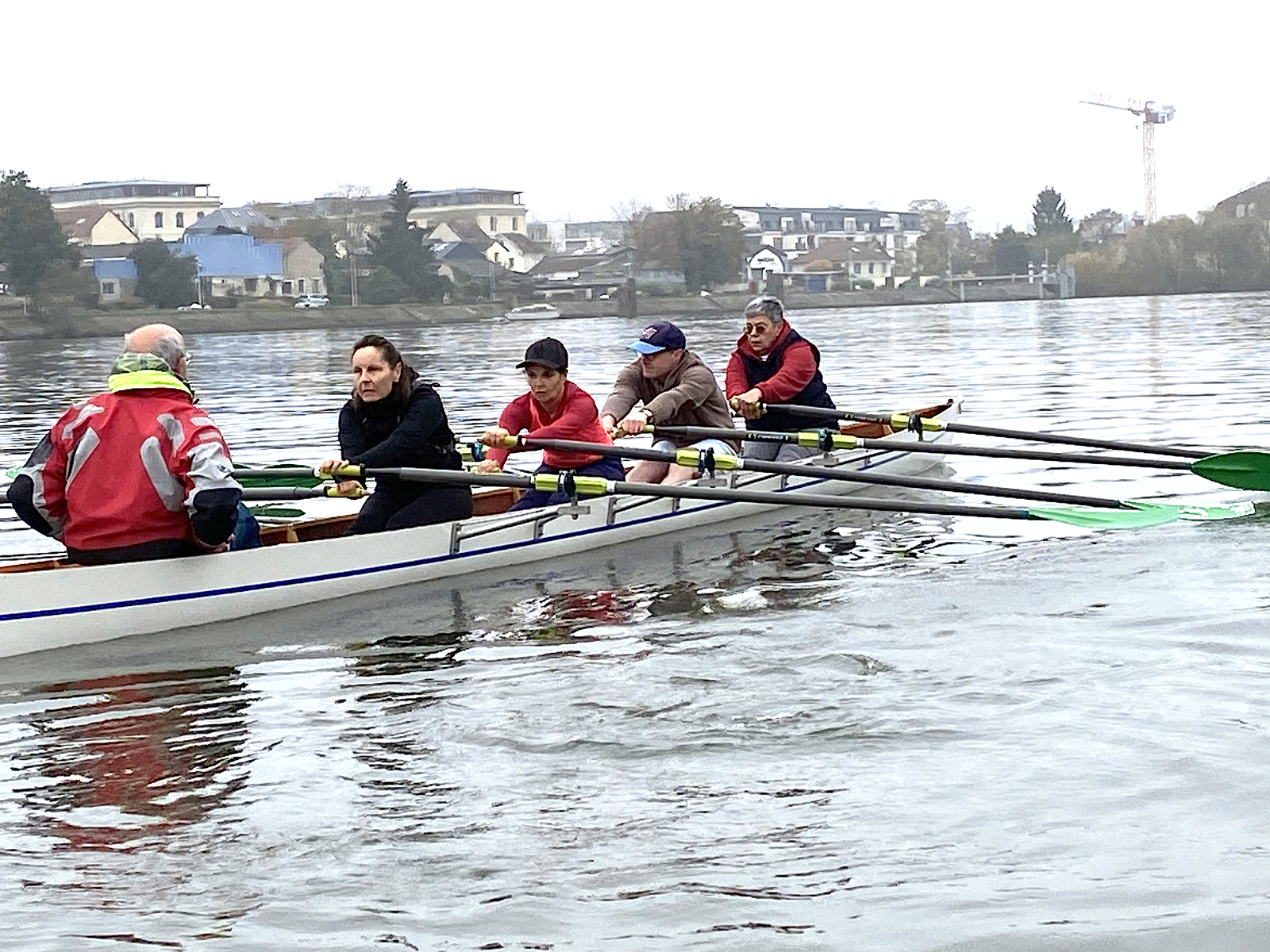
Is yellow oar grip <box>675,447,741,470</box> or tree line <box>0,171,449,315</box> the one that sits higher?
tree line <box>0,171,449,315</box>

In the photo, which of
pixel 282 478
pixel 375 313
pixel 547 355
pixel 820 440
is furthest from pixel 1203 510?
pixel 375 313

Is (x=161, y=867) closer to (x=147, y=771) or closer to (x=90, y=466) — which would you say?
(x=147, y=771)

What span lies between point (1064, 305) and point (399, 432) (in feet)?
320

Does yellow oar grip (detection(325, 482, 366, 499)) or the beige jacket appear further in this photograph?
the beige jacket

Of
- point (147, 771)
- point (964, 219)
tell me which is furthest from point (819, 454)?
point (964, 219)

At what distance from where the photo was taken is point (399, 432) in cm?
1002

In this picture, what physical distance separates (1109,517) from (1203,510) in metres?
0.87

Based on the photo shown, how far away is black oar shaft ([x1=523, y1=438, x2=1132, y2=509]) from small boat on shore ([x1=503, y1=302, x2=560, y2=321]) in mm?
87974

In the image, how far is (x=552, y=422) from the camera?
11727 millimetres

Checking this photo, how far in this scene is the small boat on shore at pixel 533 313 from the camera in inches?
3932

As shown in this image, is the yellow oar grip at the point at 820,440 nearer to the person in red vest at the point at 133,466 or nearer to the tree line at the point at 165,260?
the person in red vest at the point at 133,466

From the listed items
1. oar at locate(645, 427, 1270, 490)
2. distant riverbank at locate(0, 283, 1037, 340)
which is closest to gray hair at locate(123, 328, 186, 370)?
oar at locate(645, 427, 1270, 490)

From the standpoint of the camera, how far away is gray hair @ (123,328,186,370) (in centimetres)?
822

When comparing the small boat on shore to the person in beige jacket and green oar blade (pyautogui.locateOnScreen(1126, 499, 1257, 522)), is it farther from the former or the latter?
green oar blade (pyautogui.locateOnScreen(1126, 499, 1257, 522))
